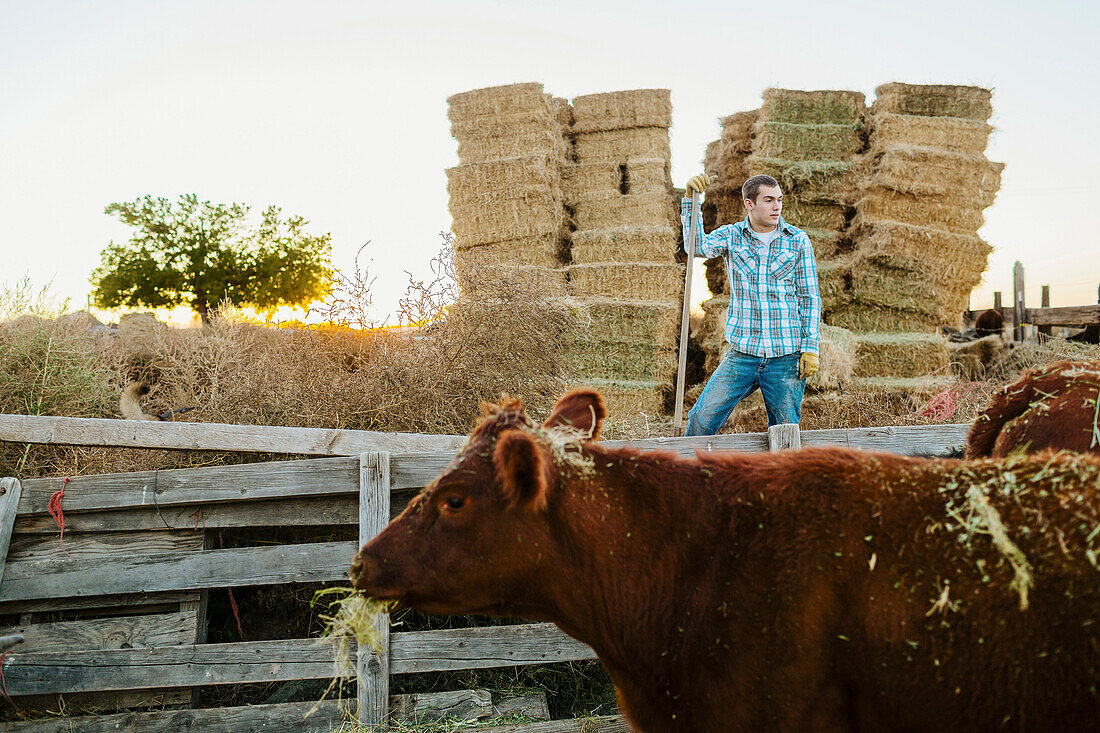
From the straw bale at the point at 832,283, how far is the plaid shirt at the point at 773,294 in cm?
530

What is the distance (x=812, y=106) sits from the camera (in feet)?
34.7

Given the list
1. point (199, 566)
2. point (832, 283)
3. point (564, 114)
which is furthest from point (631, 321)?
point (199, 566)

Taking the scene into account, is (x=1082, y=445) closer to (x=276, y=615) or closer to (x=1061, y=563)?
(x=1061, y=563)

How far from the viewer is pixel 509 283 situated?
20.8 feet

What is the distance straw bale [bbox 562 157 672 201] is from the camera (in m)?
10.6

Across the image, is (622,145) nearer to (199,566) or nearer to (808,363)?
(808,363)

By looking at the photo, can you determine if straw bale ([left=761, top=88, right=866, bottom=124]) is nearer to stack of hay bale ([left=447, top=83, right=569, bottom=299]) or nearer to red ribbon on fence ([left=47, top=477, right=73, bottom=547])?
stack of hay bale ([left=447, top=83, right=569, bottom=299])

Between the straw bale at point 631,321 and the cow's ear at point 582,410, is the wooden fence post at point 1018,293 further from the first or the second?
the cow's ear at point 582,410

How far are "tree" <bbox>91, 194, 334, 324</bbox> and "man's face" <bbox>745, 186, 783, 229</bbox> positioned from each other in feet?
53.9

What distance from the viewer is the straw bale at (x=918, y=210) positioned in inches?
403

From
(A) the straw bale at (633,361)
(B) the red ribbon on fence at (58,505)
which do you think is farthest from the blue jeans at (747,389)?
(A) the straw bale at (633,361)

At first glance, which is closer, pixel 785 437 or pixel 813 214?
pixel 785 437

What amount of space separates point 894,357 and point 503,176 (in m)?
5.78

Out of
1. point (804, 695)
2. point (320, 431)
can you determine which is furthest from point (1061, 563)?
point (320, 431)
